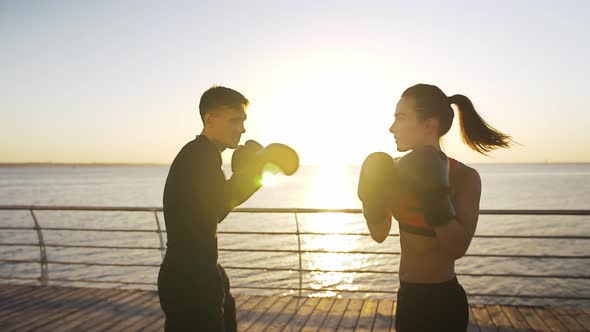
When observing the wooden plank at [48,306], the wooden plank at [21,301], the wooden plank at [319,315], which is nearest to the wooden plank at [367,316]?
the wooden plank at [319,315]

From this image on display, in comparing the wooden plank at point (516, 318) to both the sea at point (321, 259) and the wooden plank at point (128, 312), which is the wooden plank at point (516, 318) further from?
the wooden plank at point (128, 312)

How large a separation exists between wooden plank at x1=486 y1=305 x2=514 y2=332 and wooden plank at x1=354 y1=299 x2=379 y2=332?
1147 mm

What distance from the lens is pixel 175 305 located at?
212 cm

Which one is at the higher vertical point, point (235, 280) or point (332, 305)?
point (332, 305)

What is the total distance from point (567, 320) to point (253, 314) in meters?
3.08

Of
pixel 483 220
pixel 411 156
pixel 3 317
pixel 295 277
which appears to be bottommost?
pixel 483 220

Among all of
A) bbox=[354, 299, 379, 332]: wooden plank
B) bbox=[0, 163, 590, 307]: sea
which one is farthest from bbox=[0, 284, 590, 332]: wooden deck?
bbox=[0, 163, 590, 307]: sea

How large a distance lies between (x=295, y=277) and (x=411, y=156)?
443 inches

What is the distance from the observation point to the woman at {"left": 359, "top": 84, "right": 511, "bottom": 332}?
5.59 feet

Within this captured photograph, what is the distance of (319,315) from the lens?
4582mm

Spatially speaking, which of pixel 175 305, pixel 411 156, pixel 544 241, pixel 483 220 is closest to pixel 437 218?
pixel 411 156

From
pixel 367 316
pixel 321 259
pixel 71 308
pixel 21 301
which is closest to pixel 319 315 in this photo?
pixel 367 316

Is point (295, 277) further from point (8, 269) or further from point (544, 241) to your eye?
point (544, 241)

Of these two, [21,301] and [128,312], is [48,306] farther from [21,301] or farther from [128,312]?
[128,312]
